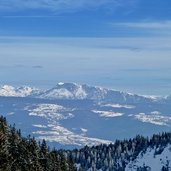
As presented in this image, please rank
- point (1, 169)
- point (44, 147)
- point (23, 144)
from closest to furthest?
point (1, 169) → point (44, 147) → point (23, 144)

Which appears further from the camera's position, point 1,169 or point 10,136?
point 10,136

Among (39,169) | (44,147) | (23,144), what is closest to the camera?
(39,169)

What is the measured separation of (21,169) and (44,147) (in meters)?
10.9

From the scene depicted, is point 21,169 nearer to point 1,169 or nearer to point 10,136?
point 10,136

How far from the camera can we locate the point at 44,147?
114062mm

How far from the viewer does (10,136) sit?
126438 millimetres

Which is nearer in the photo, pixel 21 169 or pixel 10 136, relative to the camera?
pixel 21 169

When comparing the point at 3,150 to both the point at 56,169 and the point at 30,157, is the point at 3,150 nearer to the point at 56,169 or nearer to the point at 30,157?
the point at 30,157

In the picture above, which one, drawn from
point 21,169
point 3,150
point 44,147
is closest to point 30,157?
point 21,169

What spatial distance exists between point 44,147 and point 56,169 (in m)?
8.55

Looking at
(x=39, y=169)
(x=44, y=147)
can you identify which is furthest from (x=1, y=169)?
(x=44, y=147)

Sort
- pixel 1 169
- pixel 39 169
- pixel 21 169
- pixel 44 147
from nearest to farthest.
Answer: pixel 1 169 < pixel 39 169 < pixel 21 169 < pixel 44 147

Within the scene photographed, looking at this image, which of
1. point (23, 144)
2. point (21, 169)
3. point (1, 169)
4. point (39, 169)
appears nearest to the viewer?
point (1, 169)

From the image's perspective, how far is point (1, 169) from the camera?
69.4m
